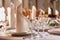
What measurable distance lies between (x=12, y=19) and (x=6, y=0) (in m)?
3.45

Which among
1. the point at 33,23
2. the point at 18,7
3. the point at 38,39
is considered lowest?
the point at 38,39

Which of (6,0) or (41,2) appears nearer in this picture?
(6,0)

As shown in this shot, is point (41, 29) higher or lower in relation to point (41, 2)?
lower

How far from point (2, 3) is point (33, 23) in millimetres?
3891

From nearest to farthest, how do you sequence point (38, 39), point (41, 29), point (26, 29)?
point (38, 39) → point (26, 29) → point (41, 29)

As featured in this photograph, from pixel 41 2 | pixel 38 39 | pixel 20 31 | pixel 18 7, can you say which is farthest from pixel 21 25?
pixel 41 2

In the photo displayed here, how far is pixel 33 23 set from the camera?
5.13ft

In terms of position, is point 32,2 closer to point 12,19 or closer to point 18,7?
point 12,19

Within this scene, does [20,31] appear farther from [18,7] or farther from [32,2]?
[32,2]

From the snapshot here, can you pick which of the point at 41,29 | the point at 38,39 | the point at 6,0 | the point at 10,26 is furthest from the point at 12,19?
the point at 6,0

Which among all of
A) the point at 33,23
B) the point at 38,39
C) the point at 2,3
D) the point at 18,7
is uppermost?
the point at 2,3

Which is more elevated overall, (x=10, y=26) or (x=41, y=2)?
(x=41, y=2)

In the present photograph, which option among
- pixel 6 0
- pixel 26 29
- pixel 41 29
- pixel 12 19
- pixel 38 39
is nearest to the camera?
pixel 38 39

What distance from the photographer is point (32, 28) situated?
1.57m
